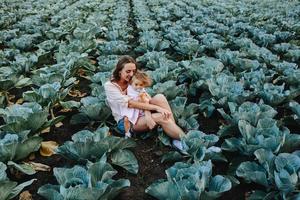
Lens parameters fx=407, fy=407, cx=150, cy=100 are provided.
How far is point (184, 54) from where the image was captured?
7434 millimetres

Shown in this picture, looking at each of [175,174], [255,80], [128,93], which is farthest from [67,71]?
[175,174]

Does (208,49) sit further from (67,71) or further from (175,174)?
(175,174)

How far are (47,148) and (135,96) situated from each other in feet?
3.44

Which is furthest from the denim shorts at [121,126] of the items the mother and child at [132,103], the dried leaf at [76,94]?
the dried leaf at [76,94]

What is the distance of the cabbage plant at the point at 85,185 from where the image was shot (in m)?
2.75

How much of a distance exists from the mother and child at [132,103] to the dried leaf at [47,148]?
710mm

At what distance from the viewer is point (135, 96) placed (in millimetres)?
4312

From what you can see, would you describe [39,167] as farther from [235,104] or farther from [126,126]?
[235,104]

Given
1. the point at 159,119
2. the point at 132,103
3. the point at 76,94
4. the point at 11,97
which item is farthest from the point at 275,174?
the point at 11,97

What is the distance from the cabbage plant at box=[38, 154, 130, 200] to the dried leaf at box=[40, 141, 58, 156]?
0.97 metres

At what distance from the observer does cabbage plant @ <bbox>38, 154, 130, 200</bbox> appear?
2752 millimetres

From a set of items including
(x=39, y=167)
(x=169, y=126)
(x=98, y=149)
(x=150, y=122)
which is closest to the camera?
(x=98, y=149)

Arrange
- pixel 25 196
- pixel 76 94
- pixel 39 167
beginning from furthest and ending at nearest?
pixel 76 94 < pixel 39 167 < pixel 25 196

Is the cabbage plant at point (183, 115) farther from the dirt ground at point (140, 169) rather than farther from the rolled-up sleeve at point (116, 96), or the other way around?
the rolled-up sleeve at point (116, 96)
